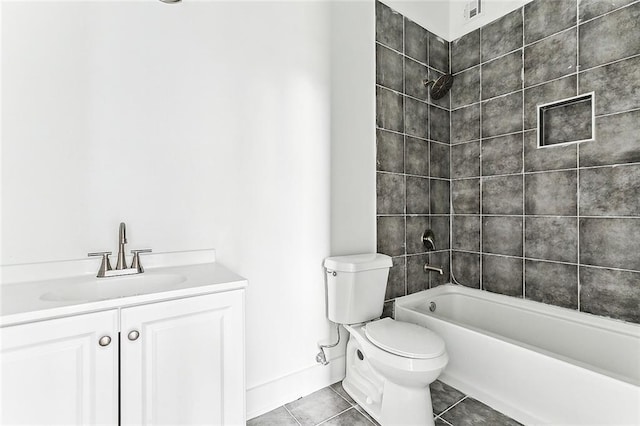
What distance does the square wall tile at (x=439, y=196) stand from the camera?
2.43 meters

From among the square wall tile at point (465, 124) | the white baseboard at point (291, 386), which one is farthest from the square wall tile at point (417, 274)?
the square wall tile at point (465, 124)

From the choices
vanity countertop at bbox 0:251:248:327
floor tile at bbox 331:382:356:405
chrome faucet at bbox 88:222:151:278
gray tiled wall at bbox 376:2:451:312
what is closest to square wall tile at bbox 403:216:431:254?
gray tiled wall at bbox 376:2:451:312

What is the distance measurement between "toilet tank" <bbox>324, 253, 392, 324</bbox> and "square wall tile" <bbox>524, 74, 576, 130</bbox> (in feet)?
4.66

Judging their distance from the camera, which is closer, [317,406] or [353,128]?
[317,406]

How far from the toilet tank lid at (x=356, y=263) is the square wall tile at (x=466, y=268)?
991 mm

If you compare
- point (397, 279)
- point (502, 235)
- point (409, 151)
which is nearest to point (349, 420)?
point (397, 279)

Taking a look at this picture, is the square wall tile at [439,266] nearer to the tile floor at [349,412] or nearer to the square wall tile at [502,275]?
the square wall tile at [502,275]

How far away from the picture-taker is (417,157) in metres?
2.31

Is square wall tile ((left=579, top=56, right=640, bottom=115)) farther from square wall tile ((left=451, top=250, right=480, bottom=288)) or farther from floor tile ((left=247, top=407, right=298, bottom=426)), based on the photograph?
floor tile ((left=247, top=407, right=298, bottom=426))

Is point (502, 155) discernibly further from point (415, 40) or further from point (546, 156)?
point (415, 40)

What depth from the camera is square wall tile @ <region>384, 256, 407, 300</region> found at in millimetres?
2123

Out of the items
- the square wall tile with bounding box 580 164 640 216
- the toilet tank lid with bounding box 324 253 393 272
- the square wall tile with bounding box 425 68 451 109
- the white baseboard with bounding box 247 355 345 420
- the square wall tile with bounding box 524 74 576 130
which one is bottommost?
the white baseboard with bounding box 247 355 345 420

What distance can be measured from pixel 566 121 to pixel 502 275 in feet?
3.70

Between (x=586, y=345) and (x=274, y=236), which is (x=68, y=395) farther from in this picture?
(x=586, y=345)
